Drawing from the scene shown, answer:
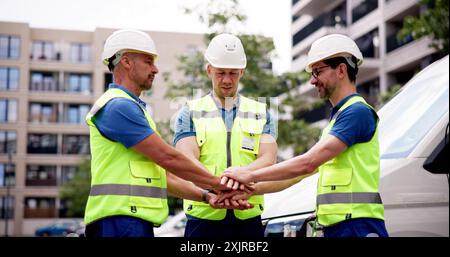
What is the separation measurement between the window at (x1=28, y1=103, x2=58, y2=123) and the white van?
2164 inches

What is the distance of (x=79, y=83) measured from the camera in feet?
196

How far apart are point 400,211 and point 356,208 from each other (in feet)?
2.29

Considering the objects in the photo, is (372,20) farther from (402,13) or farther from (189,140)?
(189,140)

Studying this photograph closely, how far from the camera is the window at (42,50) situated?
58.0 m

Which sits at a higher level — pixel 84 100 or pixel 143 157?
pixel 84 100

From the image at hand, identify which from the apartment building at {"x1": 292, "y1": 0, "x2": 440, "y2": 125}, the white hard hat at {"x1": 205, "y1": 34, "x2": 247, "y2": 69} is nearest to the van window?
the white hard hat at {"x1": 205, "y1": 34, "x2": 247, "y2": 69}

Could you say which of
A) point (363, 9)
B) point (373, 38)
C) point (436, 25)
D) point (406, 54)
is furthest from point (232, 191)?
point (363, 9)

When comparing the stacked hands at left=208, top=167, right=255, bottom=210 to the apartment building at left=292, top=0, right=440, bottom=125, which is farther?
the apartment building at left=292, top=0, right=440, bottom=125

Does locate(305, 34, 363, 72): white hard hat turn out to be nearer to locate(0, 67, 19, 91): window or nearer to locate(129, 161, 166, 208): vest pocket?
locate(129, 161, 166, 208): vest pocket

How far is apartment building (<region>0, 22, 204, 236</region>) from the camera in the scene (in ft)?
185

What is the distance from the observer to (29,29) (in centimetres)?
5528

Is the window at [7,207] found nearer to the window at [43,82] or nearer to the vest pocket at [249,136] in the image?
the window at [43,82]

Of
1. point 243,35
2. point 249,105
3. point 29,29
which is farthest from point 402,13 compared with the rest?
point 29,29

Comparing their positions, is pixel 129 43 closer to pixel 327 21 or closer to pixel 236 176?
pixel 236 176
